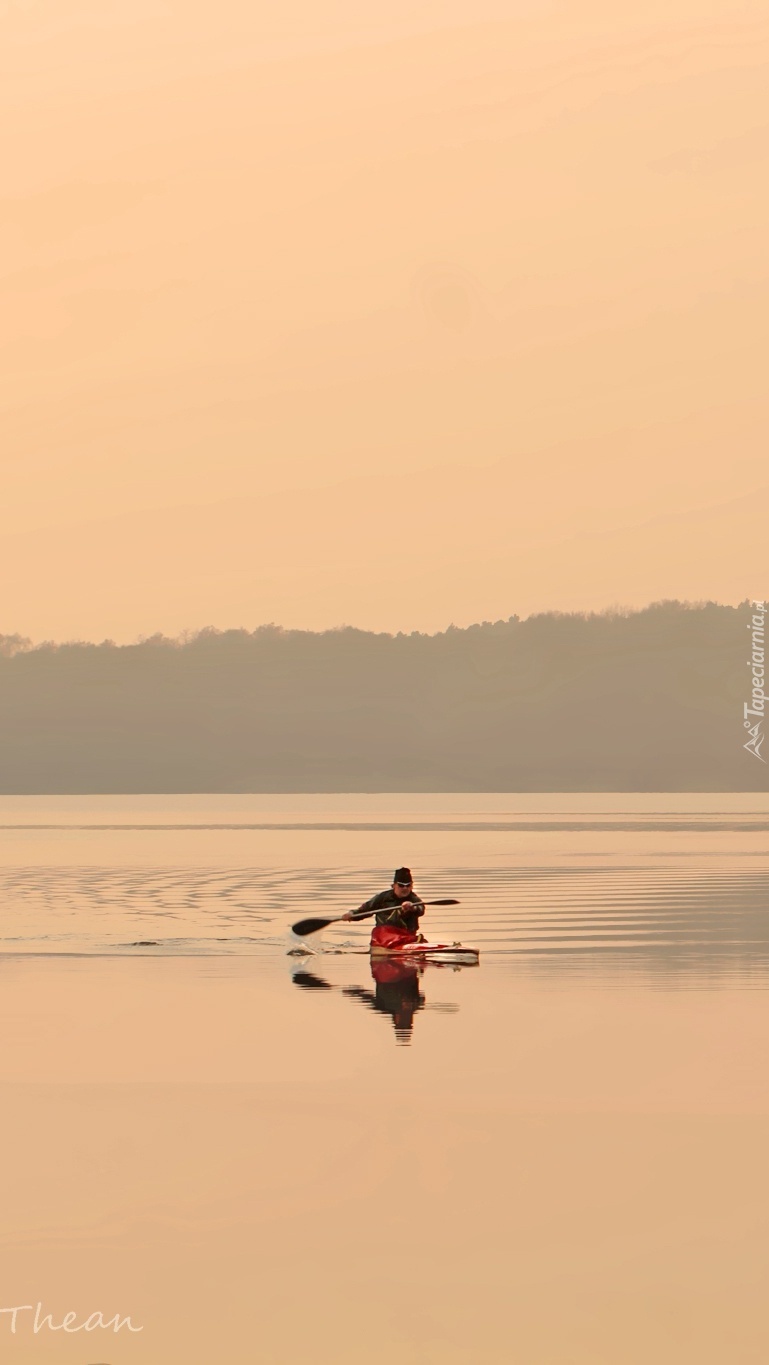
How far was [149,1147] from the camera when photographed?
70.7 ft

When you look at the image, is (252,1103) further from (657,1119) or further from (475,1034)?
(475,1034)

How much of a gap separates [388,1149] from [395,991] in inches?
733

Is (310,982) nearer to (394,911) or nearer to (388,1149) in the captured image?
(394,911)

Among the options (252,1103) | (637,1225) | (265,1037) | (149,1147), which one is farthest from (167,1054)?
(637,1225)

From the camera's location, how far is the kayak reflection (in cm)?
3444

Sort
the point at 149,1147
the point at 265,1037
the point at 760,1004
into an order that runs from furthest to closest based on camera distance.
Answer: the point at 760,1004
the point at 265,1037
the point at 149,1147

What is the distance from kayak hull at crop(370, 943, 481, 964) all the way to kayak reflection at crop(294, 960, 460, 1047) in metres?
0.19

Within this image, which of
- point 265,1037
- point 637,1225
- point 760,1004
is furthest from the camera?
point 760,1004

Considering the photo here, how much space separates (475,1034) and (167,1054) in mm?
5256

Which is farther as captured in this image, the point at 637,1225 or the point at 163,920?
the point at 163,920

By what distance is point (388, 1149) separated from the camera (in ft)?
70.8

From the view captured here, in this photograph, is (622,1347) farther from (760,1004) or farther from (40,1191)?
(760,1004)

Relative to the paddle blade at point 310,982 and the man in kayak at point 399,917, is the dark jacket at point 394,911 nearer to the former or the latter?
the man in kayak at point 399,917

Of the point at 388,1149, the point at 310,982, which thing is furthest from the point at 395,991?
the point at 388,1149
